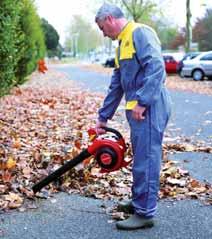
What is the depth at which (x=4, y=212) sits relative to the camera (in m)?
4.74

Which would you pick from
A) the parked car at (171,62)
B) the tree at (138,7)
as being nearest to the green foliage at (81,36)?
the tree at (138,7)

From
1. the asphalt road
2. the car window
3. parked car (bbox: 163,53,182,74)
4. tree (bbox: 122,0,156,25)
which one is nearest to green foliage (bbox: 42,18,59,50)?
tree (bbox: 122,0,156,25)

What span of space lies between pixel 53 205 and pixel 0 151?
1.98m

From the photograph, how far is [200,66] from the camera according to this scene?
29234mm

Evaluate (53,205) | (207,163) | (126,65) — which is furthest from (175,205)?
(207,163)

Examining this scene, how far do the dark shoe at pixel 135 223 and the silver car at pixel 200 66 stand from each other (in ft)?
81.4

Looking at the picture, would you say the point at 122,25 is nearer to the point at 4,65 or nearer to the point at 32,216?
the point at 32,216

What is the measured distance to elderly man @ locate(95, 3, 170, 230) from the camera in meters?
4.06

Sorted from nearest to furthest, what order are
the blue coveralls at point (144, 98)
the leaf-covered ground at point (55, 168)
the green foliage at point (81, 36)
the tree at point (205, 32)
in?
the blue coveralls at point (144, 98) < the leaf-covered ground at point (55, 168) < the tree at point (205, 32) < the green foliage at point (81, 36)

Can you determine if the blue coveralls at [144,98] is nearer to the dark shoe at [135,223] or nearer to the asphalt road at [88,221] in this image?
the dark shoe at [135,223]

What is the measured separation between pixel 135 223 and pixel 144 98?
1.10 metres

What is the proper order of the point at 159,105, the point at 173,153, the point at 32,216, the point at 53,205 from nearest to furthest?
the point at 159,105 < the point at 32,216 < the point at 53,205 < the point at 173,153

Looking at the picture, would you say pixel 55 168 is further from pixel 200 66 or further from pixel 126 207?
pixel 200 66

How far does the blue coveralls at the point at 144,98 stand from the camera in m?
4.05
